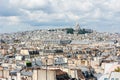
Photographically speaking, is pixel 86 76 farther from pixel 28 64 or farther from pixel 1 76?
pixel 28 64

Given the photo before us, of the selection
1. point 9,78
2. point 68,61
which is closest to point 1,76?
point 9,78

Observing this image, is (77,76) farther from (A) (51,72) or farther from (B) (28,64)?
(B) (28,64)

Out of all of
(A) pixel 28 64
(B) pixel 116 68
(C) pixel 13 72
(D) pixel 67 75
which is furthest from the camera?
(A) pixel 28 64

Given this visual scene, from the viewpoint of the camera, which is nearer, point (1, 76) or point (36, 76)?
point (36, 76)

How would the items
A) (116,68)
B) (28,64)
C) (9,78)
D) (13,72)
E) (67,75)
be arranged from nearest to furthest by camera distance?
(116,68), (67,75), (9,78), (13,72), (28,64)

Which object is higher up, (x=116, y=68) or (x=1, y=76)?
(x=116, y=68)

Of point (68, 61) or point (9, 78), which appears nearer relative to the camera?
point (9, 78)

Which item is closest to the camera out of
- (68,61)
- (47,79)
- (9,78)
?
(47,79)

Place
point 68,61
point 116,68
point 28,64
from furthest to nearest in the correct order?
point 68,61, point 28,64, point 116,68

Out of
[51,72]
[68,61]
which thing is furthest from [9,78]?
[68,61]
